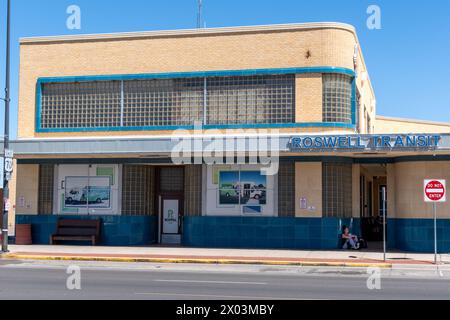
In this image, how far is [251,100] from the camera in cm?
2769

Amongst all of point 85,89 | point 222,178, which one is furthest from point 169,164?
point 85,89

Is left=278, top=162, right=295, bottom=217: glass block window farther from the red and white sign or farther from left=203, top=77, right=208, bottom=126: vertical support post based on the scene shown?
the red and white sign

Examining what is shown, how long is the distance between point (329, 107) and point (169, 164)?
23.5 ft

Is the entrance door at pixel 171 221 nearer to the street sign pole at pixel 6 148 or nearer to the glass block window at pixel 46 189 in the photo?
the glass block window at pixel 46 189

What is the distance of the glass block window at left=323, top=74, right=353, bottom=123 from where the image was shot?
87.7 ft

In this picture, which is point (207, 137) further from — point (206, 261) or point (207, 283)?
point (207, 283)

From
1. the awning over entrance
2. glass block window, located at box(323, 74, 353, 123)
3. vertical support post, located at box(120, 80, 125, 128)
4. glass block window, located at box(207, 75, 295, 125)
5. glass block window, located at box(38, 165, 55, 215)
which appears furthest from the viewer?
glass block window, located at box(38, 165, 55, 215)

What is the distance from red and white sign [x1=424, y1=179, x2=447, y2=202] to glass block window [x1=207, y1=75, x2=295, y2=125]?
21.7ft

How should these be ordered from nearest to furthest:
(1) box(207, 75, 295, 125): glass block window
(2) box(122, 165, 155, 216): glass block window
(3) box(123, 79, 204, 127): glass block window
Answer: (1) box(207, 75, 295, 125): glass block window
(3) box(123, 79, 204, 127): glass block window
(2) box(122, 165, 155, 216): glass block window

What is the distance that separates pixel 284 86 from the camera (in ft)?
89.4

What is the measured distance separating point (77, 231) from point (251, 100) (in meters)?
9.31

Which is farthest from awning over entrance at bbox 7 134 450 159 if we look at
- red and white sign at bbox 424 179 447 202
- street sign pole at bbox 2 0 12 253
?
street sign pole at bbox 2 0 12 253

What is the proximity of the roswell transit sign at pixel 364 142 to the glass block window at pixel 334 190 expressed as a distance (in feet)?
7.59

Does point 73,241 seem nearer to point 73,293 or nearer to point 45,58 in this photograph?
point 45,58
